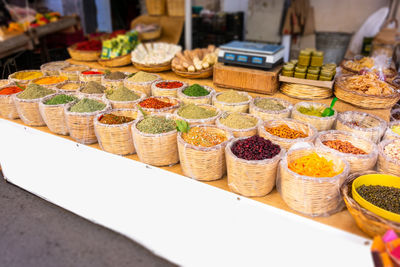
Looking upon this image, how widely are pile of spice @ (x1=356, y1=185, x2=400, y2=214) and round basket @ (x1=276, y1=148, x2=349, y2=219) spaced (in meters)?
0.11

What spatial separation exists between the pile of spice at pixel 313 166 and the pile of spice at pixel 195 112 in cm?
69

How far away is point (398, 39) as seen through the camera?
4.35 meters

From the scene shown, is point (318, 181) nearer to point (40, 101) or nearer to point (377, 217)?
point (377, 217)

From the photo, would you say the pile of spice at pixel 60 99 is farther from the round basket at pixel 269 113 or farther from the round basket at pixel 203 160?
the round basket at pixel 269 113

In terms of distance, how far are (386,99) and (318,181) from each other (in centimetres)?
107

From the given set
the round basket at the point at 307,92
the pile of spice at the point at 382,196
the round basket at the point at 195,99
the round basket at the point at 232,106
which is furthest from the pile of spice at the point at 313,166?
the round basket at the point at 195,99

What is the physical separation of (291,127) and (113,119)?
45.6 inches

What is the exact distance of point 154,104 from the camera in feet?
6.88

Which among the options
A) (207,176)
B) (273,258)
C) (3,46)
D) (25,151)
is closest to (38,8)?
(3,46)

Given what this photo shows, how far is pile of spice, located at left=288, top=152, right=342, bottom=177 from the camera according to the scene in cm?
135

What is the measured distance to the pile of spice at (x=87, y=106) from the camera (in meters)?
2.01

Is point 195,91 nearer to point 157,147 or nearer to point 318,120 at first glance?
point 157,147

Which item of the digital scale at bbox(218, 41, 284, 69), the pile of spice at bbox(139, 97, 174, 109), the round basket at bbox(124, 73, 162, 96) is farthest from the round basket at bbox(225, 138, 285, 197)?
the round basket at bbox(124, 73, 162, 96)

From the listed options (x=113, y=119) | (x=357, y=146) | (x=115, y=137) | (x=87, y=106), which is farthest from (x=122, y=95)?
(x=357, y=146)
